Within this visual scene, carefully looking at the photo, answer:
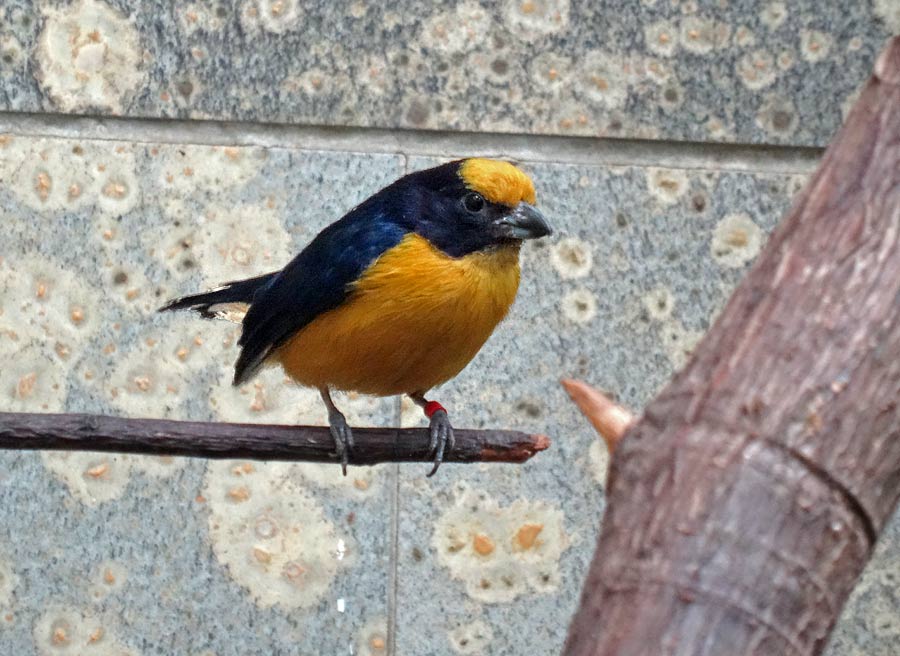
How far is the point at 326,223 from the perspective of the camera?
4.30 metres

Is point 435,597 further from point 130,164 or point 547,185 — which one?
point 130,164

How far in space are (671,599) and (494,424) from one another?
8.99 ft

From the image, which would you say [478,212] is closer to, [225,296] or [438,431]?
[438,431]

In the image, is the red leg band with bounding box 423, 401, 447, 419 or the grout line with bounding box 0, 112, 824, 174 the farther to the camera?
the grout line with bounding box 0, 112, 824, 174

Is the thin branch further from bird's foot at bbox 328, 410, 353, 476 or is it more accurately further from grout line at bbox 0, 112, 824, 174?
grout line at bbox 0, 112, 824, 174

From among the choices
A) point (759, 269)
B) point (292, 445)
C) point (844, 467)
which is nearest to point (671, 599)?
point (844, 467)

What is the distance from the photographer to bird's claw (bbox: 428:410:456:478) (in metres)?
3.37

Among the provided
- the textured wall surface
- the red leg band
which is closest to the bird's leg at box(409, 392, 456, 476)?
the red leg band

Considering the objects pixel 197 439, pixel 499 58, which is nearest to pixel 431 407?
pixel 197 439

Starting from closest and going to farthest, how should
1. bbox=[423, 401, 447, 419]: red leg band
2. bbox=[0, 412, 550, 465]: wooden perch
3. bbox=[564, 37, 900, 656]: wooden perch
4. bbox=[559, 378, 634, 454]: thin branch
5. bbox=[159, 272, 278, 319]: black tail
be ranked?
1. bbox=[564, 37, 900, 656]: wooden perch
2. bbox=[559, 378, 634, 454]: thin branch
3. bbox=[0, 412, 550, 465]: wooden perch
4. bbox=[423, 401, 447, 419]: red leg band
5. bbox=[159, 272, 278, 319]: black tail

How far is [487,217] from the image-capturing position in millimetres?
3545

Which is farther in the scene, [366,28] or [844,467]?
[366,28]

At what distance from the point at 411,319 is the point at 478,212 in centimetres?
37

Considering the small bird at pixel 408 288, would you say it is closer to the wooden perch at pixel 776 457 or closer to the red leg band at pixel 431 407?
the red leg band at pixel 431 407
